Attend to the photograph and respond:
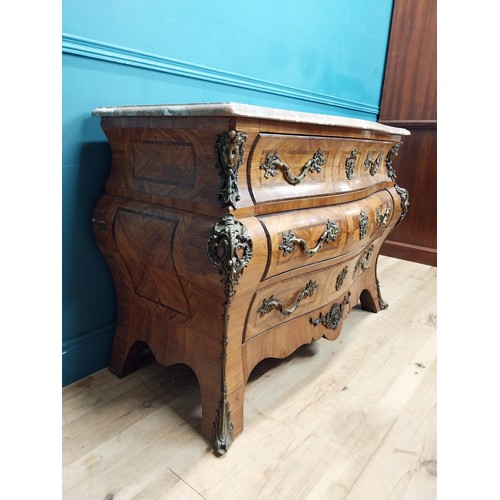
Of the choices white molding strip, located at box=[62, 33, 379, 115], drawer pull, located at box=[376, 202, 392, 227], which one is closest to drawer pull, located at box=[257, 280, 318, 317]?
drawer pull, located at box=[376, 202, 392, 227]

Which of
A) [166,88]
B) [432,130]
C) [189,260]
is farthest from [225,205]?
[432,130]

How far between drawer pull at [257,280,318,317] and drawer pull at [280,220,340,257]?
15 cm

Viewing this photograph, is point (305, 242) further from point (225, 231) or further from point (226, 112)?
point (226, 112)

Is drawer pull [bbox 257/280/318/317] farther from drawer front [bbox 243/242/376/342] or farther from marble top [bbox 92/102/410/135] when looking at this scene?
marble top [bbox 92/102/410/135]

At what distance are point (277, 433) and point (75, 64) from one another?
111 centimetres

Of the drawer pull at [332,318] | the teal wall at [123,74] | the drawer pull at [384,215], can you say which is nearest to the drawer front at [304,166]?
the drawer pull at [384,215]

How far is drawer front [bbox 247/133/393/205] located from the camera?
88cm

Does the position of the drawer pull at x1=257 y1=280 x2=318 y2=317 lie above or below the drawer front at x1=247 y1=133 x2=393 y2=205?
below

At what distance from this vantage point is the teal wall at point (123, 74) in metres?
1.07

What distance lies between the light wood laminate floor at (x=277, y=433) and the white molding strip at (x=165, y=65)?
0.95 metres

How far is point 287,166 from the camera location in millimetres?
949

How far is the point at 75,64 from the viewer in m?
1.04

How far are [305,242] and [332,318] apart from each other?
1.52 ft

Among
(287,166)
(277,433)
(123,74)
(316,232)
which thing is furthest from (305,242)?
(123,74)
